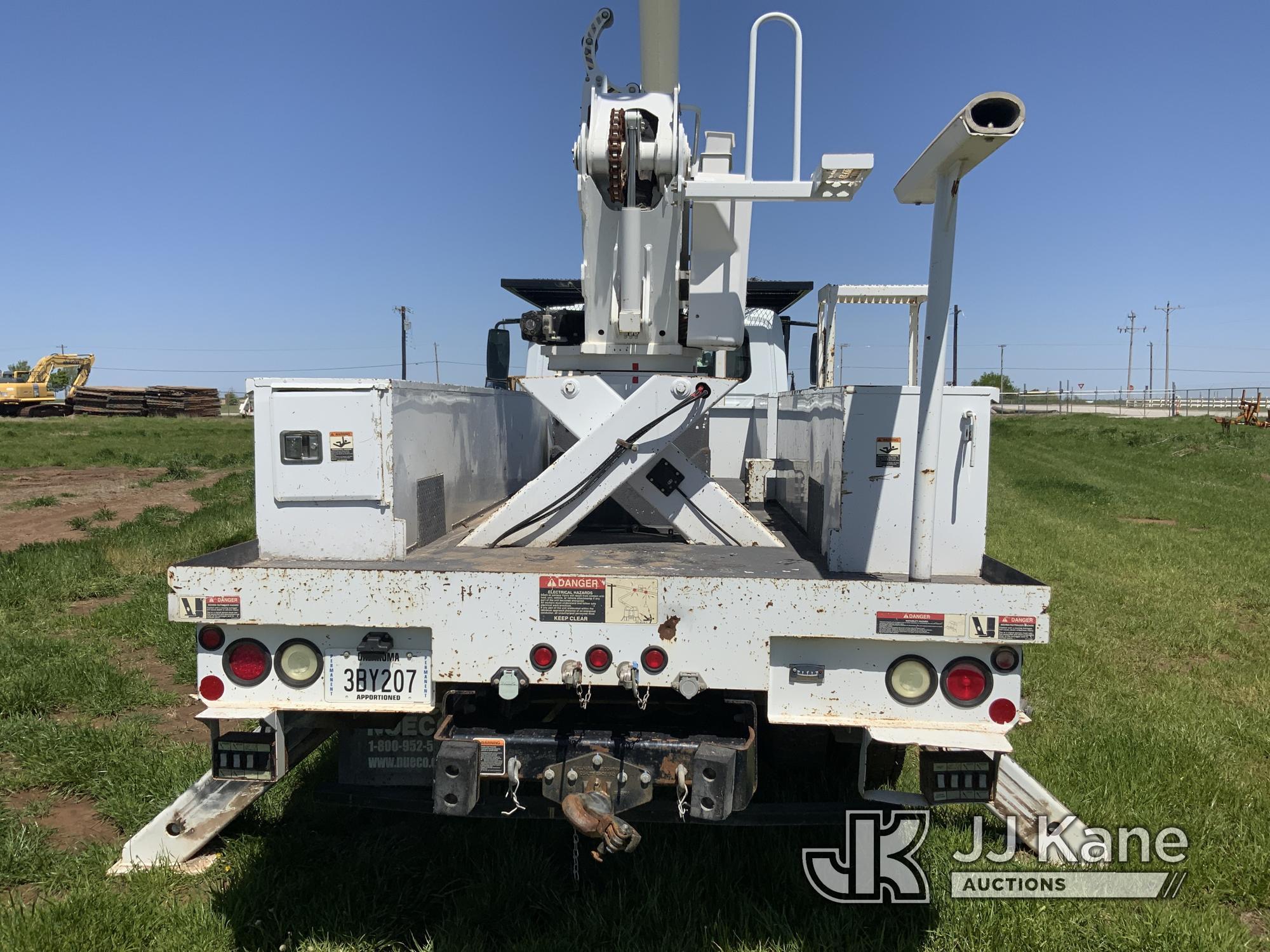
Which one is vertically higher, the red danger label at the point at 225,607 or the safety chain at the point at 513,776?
the red danger label at the point at 225,607

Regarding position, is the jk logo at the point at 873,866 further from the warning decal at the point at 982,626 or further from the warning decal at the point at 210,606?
the warning decal at the point at 210,606

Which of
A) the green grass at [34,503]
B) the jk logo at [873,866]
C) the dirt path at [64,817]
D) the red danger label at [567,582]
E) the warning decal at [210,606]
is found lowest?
the dirt path at [64,817]

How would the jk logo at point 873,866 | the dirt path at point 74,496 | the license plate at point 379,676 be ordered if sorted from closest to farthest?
the license plate at point 379,676, the jk logo at point 873,866, the dirt path at point 74,496

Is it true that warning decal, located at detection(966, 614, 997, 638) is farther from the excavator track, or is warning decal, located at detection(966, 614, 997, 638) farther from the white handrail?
the excavator track

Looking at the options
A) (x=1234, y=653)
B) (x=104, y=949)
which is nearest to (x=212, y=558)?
(x=104, y=949)

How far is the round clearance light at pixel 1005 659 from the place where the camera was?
2840 millimetres

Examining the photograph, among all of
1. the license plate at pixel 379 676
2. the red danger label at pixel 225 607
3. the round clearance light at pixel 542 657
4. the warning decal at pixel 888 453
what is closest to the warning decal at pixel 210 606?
the red danger label at pixel 225 607

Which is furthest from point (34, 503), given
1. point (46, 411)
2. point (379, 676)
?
point (46, 411)

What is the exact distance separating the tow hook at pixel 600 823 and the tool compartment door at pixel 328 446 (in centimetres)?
127

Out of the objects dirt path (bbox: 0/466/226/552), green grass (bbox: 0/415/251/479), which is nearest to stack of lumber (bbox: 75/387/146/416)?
green grass (bbox: 0/415/251/479)

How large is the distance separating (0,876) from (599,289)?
346 cm

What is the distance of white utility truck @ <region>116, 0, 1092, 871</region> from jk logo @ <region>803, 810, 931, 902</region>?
25 centimetres

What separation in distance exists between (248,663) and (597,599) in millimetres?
1209

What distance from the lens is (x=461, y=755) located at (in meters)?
2.81
